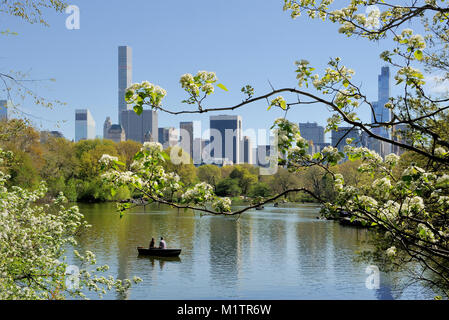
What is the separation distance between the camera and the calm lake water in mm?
19797

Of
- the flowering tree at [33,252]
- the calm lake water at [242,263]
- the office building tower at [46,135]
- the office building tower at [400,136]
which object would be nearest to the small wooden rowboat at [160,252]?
the calm lake water at [242,263]

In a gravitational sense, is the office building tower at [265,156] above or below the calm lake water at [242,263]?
above

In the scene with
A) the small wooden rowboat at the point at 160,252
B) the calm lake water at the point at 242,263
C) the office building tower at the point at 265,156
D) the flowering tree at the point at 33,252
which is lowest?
the calm lake water at the point at 242,263

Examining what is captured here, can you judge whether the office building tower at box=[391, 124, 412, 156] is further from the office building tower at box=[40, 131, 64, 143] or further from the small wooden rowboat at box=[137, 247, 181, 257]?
the small wooden rowboat at box=[137, 247, 181, 257]

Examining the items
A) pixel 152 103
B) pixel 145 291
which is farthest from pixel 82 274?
pixel 145 291

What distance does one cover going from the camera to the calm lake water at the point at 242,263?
779 inches

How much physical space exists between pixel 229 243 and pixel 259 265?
24.3 ft

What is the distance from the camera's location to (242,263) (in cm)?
2550

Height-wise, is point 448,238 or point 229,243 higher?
point 448,238

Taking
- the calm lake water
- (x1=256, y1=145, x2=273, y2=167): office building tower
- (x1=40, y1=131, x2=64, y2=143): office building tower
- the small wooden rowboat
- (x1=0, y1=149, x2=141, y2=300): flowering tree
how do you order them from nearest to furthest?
(x1=256, y1=145, x2=273, y2=167): office building tower
(x1=0, y1=149, x2=141, y2=300): flowering tree
(x1=40, y1=131, x2=64, y2=143): office building tower
the calm lake water
the small wooden rowboat

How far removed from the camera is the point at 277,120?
439 centimetres

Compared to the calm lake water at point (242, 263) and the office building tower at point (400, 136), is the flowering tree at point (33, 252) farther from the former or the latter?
the office building tower at point (400, 136)

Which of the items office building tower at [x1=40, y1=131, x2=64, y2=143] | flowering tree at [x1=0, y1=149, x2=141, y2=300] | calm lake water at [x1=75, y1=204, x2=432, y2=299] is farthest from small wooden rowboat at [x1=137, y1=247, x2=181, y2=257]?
flowering tree at [x1=0, y1=149, x2=141, y2=300]
